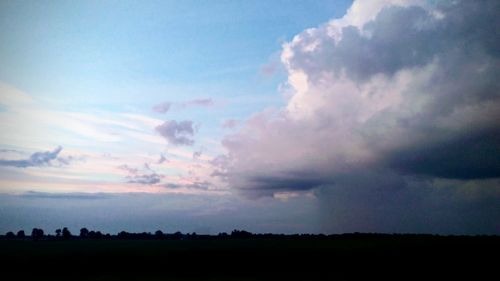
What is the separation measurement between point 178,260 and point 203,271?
1593cm

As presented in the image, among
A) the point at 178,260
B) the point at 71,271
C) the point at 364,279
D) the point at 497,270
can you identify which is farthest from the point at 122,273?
the point at 497,270

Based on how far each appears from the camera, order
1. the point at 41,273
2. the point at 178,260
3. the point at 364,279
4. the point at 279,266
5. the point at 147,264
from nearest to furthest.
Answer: the point at 364,279
the point at 41,273
the point at 279,266
the point at 147,264
the point at 178,260

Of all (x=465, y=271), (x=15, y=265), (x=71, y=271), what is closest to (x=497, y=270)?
(x=465, y=271)

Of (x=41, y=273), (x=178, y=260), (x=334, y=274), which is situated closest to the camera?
(x=334, y=274)

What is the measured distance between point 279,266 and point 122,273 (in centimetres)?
2549

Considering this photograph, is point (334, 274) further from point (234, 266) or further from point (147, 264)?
point (147, 264)

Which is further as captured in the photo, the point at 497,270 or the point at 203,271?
the point at 203,271

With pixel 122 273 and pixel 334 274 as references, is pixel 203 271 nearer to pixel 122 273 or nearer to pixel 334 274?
pixel 122 273

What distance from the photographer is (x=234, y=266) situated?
6725 cm

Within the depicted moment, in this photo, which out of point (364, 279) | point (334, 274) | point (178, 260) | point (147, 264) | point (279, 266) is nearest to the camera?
point (364, 279)

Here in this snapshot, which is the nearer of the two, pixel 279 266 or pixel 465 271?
pixel 465 271

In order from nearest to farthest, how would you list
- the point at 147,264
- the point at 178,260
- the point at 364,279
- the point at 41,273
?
1. the point at 364,279
2. the point at 41,273
3. the point at 147,264
4. the point at 178,260

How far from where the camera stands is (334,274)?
187ft

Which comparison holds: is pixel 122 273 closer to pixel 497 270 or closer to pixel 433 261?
pixel 433 261
